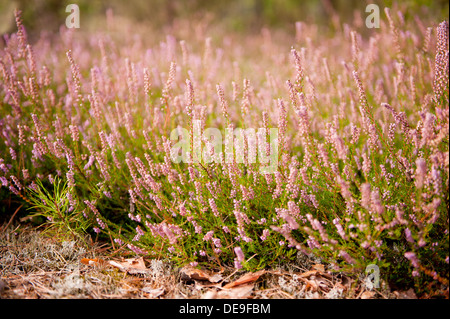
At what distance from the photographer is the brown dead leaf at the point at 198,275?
186cm

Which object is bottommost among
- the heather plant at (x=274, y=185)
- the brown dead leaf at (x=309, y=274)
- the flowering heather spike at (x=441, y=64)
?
the brown dead leaf at (x=309, y=274)

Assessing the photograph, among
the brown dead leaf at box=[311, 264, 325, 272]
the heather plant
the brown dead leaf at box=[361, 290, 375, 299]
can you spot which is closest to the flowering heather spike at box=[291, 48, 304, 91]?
the heather plant

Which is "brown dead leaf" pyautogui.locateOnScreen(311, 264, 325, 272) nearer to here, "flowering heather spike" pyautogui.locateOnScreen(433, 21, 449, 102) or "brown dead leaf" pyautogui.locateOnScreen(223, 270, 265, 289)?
"brown dead leaf" pyautogui.locateOnScreen(223, 270, 265, 289)

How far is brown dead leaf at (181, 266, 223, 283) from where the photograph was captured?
1857 mm

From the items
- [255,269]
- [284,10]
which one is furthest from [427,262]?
[284,10]

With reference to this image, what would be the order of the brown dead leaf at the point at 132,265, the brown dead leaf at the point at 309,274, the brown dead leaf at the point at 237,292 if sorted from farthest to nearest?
the brown dead leaf at the point at 132,265, the brown dead leaf at the point at 309,274, the brown dead leaf at the point at 237,292

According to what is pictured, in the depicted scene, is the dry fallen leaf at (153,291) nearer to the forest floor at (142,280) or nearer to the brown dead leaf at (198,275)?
the forest floor at (142,280)

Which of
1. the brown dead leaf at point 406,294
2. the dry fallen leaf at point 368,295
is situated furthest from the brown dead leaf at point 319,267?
the brown dead leaf at point 406,294

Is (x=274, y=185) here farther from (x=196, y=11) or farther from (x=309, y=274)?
(x=196, y=11)

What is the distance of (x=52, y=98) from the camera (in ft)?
8.90

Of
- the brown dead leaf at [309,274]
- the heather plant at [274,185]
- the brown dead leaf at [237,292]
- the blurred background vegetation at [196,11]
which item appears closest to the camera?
the heather plant at [274,185]

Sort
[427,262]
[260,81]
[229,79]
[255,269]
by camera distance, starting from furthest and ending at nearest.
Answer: [260,81] → [229,79] → [255,269] → [427,262]
